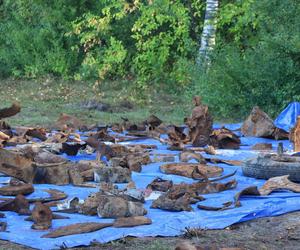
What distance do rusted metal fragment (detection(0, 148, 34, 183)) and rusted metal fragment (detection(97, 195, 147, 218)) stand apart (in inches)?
55.8

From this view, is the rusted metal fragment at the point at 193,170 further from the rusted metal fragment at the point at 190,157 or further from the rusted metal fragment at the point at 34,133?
the rusted metal fragment at the point at 34,133

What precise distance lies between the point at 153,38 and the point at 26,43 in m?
3.93

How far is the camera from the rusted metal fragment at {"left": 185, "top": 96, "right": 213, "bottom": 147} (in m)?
9.68

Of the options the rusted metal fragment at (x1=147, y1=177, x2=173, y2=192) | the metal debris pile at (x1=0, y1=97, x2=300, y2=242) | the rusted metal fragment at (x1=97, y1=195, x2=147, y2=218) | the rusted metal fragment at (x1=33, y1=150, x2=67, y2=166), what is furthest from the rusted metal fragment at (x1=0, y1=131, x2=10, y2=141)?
the rusted metal fragment at (x1=97, y1=195, x2=147, y2=218)

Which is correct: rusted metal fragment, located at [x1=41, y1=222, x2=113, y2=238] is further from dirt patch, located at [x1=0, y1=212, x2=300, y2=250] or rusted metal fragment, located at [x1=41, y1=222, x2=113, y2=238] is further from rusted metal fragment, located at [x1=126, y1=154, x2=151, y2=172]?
rusted metal fragment, located at [x1=126, y1=154, x2=151, y2=172]

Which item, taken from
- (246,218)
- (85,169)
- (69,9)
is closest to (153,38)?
(69,9)

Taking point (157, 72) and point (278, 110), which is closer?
point (278, 110)

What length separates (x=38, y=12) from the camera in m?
20.9

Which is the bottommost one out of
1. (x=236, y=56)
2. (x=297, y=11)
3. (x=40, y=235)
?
(x=40, y=235)

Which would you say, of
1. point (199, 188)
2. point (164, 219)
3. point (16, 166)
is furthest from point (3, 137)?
point (164, 219)

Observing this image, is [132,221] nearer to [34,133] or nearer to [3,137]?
[3,137]

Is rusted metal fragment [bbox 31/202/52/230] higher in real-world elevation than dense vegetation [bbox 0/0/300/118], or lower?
lower

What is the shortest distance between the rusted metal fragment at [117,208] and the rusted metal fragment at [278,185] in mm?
1306

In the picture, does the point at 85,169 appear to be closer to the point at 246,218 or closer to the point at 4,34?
the point at 246,218
